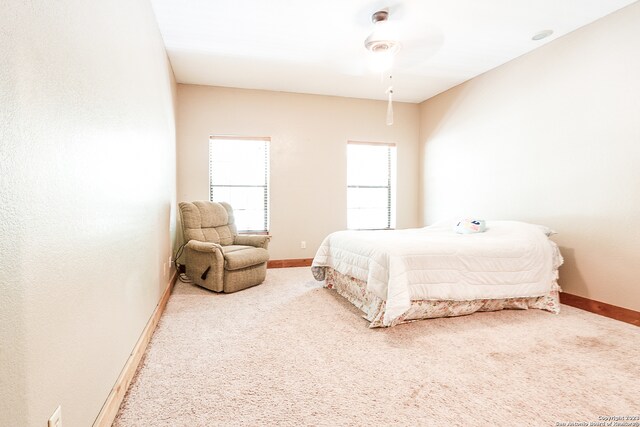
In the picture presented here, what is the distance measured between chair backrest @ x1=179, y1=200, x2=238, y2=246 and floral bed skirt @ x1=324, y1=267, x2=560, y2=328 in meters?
1.82

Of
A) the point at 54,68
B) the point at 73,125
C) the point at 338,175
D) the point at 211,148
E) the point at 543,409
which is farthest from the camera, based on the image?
the point at 338,175

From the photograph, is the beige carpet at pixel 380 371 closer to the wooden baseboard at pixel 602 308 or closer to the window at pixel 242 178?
the wooden baseboard at pixel 602 308

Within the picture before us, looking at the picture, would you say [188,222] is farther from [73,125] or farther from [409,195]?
[409,195]

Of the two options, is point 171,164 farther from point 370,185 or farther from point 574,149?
point 574,149

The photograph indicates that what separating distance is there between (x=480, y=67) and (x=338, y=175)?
245 centimetres

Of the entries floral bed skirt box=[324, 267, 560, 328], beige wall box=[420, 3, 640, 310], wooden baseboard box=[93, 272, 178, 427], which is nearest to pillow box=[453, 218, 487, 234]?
beige wall box=[420, 3, 640, 310]

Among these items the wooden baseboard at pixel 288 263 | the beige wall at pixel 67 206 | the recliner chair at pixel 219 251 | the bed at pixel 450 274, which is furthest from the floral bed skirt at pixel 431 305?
the wooden baseboard at pixel 288 263

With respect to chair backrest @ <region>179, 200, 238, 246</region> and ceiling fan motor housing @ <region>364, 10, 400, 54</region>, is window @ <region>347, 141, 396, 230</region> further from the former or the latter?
ceiling fan motor housing @ <region>364, 10, 400, 54</region>

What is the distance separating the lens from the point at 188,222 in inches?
157

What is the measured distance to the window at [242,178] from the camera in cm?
500

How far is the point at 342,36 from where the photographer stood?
3.41m

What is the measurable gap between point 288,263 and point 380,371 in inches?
131

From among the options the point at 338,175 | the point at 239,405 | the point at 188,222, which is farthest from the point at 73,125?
the point at 338,175

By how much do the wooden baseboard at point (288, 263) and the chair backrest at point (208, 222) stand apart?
2.84ft
